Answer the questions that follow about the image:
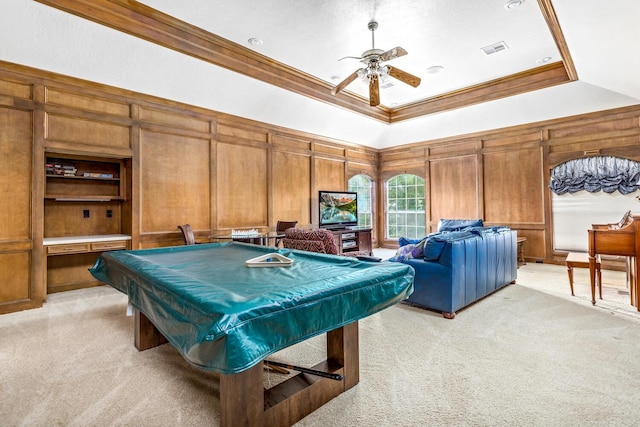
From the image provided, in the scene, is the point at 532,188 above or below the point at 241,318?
above

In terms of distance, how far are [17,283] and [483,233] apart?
5.69 meters

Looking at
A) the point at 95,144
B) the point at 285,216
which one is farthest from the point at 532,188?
the point at 95,144

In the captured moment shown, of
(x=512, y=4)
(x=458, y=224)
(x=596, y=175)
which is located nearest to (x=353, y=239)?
(x=458, y=224)

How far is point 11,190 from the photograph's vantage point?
375cm

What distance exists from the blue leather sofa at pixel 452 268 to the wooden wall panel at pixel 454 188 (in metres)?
3.46

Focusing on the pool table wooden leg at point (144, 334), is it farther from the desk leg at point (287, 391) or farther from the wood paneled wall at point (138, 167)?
the wood paneled wall at point (138, 167)

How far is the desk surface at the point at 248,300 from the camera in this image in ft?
3.67

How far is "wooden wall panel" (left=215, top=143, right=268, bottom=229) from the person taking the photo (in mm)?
5812

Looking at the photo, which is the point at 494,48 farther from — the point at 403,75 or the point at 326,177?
the point at 326,177

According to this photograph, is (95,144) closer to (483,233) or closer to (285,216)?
(285,216)

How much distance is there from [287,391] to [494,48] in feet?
16.7

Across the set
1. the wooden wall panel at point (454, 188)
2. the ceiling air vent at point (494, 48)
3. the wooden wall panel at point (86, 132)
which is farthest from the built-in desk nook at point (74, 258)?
the wooden wall panel at point (454, 188)

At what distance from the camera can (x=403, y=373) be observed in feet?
7.25

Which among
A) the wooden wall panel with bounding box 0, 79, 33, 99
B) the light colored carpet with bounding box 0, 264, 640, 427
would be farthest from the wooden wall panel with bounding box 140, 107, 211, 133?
the light colored carpet with bounding box 0, 264, 640, 427
